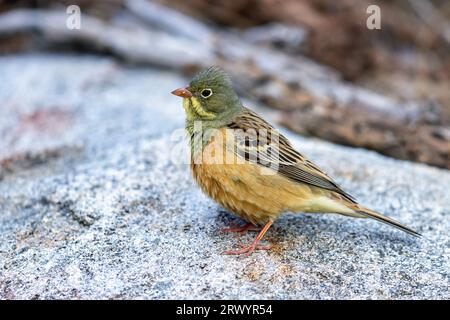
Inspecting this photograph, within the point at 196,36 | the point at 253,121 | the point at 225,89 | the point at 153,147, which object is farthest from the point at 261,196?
the point at 196,36

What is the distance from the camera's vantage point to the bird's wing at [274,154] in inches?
182

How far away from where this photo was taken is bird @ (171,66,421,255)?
4477 mm

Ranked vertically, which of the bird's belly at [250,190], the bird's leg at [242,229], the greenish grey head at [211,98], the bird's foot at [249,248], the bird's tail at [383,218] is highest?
the greenish grey head at [211,98]

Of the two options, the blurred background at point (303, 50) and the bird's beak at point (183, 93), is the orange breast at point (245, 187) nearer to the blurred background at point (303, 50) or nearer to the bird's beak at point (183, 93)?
the bird's beak at point (183, 93)

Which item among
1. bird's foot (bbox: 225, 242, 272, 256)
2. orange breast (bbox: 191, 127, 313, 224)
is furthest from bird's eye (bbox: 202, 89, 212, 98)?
bird's foot (bbox: 225, 242, 272, 256)

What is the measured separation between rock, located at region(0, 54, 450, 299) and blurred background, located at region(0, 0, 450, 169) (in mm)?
510

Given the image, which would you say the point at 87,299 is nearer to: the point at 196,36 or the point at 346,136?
the point at 346,136

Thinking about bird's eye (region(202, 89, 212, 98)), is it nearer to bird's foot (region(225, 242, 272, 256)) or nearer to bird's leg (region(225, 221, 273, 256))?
bird's leg (region(225, 221, 273, 256))

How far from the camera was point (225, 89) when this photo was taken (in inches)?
200

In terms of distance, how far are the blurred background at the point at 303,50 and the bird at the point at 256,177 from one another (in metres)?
2.08

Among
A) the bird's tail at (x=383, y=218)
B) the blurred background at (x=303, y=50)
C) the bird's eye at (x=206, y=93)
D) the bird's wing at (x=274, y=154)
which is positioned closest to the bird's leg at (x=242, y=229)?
the bird's wing at (x=274, y=154)

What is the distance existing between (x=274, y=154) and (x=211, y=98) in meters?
0.77

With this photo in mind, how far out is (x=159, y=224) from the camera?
4.70m

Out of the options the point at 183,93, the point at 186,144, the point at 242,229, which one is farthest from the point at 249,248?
the point at 186,144
